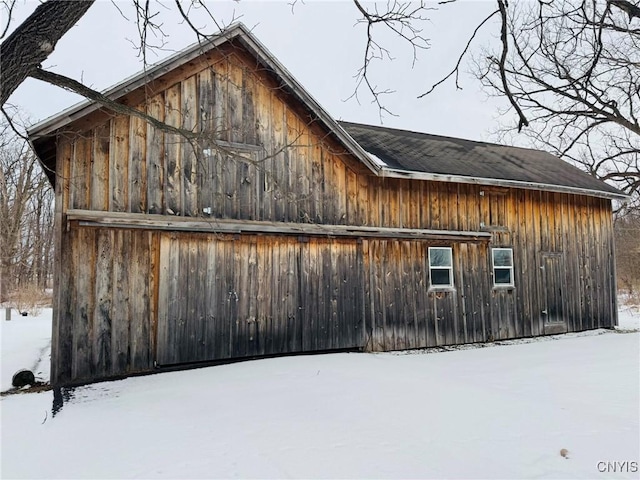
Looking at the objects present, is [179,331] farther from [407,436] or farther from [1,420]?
[407,436]

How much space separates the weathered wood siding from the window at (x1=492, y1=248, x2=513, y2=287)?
23 centimetres

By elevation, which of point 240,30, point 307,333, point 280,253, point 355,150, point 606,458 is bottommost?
point 606,458

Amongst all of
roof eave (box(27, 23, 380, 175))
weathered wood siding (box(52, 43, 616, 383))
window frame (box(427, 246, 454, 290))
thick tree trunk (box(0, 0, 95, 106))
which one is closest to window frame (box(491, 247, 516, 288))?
weathered wood siding (box(52, 43, 616, 383))

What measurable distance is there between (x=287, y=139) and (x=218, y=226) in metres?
2.30

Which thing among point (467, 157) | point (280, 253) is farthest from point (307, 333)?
point (467, 157)

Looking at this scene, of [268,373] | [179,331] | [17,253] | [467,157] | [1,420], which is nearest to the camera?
[1,420]

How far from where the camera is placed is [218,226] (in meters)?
7.79

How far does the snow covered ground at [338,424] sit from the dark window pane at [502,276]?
345 centimetres

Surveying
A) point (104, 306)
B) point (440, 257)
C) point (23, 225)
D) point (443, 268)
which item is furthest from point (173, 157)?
point (23, 225)

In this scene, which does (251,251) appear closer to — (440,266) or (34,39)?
(440,266)

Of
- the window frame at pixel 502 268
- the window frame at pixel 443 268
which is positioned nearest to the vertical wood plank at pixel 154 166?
the window frame at pixel 443 268

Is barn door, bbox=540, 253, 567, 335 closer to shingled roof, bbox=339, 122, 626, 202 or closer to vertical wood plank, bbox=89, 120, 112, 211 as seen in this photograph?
shingled roof, bbox=339, 122, 626, 202

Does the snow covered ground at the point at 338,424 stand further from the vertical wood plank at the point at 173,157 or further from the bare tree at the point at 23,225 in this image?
the bare tree at the point at 23,225

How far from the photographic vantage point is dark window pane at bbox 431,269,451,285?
10.1 metres
